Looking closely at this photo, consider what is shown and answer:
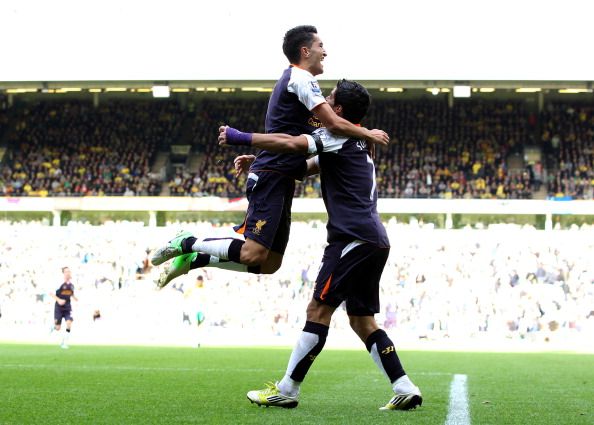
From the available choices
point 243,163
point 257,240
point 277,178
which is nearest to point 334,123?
point 277,178

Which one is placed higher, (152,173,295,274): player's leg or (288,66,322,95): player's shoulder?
(288,66,322,95): player's shoulder

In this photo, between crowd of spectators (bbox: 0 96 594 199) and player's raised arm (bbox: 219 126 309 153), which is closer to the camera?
player's raised arm (bbox: 219 126 309 153)

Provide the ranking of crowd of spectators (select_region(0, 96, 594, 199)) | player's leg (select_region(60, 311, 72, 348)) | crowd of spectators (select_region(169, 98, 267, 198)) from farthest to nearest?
crowd of spectators (select_region(169, 98, 267, 198)), crowd of spectators (select_region(0, 96, 594, 199)), player's leg (select_region(60, 311, 72, 348))

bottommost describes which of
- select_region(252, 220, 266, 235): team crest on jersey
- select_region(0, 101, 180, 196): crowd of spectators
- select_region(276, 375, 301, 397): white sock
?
select_region(276, 375, 301, 397): white sock

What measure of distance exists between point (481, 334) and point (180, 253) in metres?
23.2

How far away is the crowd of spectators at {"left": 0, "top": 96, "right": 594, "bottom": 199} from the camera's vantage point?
128 ft

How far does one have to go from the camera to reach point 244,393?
841 cm

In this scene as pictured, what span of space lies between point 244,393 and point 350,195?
244 centimetres

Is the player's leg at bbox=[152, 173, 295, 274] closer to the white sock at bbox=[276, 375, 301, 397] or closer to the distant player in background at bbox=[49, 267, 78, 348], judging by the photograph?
the white sock at bbox=[276, 375, 301, 397]

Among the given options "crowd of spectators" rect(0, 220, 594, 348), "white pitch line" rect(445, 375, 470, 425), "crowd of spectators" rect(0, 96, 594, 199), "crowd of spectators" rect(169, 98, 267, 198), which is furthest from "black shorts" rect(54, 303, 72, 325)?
"crowd of spectators" rect(169, 98, 267, 198)

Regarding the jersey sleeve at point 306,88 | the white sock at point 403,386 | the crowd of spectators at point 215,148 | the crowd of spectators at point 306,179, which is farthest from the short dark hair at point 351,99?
the crowd of spectators at point 215,148

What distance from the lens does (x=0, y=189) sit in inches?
1612
